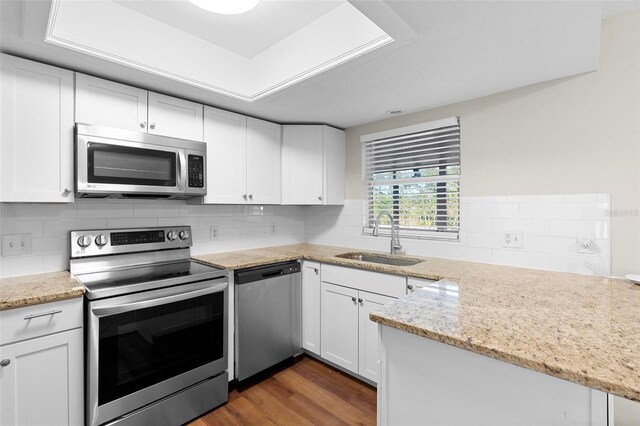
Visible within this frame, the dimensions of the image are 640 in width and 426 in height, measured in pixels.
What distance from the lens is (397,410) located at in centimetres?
113

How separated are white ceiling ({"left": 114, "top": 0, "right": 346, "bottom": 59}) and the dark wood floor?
2430mm

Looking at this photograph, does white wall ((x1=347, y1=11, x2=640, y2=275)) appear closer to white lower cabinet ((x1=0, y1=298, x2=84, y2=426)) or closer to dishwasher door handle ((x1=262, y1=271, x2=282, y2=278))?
dishwasher door handle ((x1=262, y1=271, x2=282, y2=278))

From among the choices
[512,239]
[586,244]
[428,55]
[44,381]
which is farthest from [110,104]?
[586,244]

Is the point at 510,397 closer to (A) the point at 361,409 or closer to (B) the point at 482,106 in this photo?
(A) the point at 361,409

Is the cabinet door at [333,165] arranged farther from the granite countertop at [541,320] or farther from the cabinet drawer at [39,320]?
the cabinet drawer at [39,320]

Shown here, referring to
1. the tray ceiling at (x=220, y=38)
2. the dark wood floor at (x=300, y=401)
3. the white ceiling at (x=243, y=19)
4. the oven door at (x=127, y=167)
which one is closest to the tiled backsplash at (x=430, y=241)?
the oven door at (x=127, y=167)

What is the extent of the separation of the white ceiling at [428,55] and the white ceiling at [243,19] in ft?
0.56

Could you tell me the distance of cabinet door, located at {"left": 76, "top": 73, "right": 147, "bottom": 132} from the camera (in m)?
1.83

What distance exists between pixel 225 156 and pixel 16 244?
1.38 meters

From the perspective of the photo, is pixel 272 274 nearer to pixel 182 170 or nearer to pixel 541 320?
pixel 182 170

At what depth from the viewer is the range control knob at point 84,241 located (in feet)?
6.53

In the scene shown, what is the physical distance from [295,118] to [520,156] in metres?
1.79

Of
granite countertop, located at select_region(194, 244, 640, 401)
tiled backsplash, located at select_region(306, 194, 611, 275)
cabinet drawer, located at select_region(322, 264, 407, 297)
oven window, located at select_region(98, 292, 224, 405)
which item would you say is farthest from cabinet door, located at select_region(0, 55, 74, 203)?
tiled backsplash, located at select_region(306, 194, 611, 275)

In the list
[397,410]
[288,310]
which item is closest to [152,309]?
[288,310]
